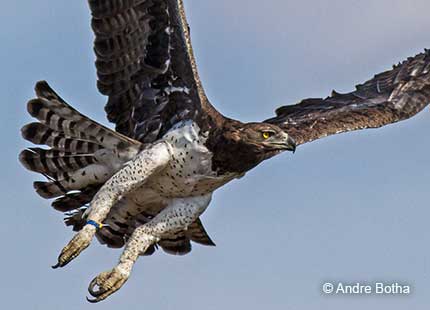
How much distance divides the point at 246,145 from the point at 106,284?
2.52 m

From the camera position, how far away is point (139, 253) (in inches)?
769

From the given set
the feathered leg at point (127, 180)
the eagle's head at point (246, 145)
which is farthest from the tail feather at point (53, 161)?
the eagle's head at point (246, 145)

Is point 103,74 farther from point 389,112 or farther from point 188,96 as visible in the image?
point 389,112

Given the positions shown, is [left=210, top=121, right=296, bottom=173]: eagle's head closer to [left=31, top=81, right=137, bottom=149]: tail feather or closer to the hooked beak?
the hooked beak

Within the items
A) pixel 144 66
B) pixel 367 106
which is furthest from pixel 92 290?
pixel 367 106

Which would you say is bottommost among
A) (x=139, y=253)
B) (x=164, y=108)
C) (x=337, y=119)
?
(x=139, y=253)

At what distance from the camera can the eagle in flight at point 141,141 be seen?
18812mm

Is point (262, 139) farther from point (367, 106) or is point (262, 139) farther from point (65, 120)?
point (367, 106)

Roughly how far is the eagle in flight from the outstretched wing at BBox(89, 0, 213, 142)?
1 centimetres

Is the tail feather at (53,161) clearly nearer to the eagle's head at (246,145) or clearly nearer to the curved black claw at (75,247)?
the curved black claw at (75,247)

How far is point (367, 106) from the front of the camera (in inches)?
856

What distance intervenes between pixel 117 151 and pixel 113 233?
1.70 metres

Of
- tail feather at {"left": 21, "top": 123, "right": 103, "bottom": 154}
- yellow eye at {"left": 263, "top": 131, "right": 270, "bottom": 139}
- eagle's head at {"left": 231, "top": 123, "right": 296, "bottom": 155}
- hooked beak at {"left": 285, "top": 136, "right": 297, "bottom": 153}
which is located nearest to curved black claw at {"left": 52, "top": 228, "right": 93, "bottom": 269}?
tail feather at {"left": 21, "top": 123, "right": 103, "bottom": 154}

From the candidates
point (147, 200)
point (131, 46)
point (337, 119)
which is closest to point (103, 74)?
point (131, 46)
